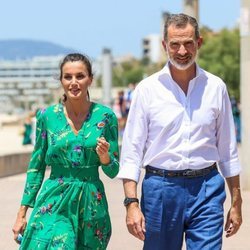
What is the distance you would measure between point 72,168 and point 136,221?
0.62 metres

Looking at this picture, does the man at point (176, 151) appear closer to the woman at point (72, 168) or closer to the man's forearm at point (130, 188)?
the man's forearm at point (130, 188)

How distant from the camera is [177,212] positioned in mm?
5664

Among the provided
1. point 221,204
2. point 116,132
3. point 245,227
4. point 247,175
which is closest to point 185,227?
point 221,204

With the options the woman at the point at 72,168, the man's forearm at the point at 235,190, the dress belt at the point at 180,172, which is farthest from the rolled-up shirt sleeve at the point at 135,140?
the man's forearm at the point at 235,190

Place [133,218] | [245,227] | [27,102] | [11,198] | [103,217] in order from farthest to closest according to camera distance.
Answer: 1. [27,102]
2. [11,198]
3. [245,227]
4. [103,217]
5. [133,218]

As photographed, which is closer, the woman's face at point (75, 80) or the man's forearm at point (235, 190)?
the man's forearm at point (235, 190)

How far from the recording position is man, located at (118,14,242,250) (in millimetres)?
5664

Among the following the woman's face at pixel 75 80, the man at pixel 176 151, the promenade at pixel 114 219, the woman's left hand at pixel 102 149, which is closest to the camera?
the man at pixel 176 151

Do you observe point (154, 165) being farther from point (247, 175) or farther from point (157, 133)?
point (247, 175)

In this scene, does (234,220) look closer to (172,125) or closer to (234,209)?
(234,209)

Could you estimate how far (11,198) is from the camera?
14.5m

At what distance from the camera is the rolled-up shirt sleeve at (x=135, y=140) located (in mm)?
5680

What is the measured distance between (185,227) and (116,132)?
2.59 feet

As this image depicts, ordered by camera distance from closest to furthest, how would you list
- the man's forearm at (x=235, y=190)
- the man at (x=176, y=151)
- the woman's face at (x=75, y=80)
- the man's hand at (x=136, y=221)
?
the man's hand at (x=136, y=221)
the man at (x=176, y=151)
the man's forearm at (x=235, y=190)
the woman's face at (x=75, y=80)
